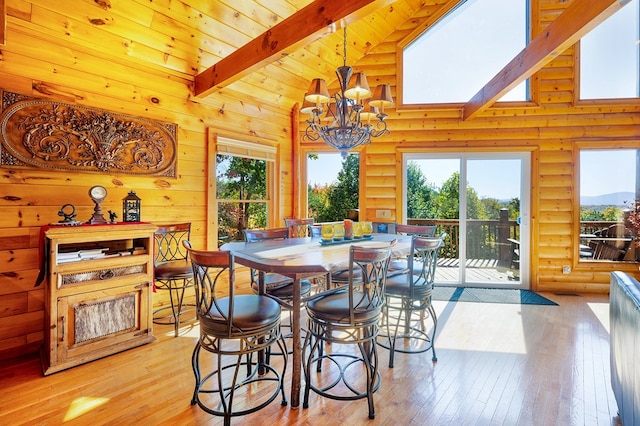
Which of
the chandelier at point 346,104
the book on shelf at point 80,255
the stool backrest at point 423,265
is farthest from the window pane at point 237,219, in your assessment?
the stool backrest at point 423,265

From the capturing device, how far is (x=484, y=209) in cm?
495

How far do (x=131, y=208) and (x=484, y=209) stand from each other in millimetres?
4689

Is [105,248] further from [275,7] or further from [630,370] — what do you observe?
[630,370]

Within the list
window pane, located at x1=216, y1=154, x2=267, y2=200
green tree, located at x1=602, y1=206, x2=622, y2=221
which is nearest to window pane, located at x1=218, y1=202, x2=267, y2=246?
window pane, located at x1=216, y1=154, x2=267, y2=200

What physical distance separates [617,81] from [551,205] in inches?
78.6

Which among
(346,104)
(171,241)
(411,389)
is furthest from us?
(171,241)

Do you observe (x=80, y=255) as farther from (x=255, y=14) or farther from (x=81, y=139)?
(x=255, y=14)

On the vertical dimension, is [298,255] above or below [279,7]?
below

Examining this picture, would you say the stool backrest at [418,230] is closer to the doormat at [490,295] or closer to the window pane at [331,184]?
the doormat at [490,295]

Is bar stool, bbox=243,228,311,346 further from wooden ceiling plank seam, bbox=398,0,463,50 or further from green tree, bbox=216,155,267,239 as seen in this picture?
wooden ceiling plank seam, bbox=398,0,463,50

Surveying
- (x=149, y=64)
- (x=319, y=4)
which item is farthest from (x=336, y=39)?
(x=149, y=64)

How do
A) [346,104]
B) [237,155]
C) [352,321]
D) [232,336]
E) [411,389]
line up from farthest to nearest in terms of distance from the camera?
[237,155] < [346,104] < [411,389] < [352,321] < [232,336]

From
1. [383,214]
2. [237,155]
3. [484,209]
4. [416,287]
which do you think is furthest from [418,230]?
[237,155]

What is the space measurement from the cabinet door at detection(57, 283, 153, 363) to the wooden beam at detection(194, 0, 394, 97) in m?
2.23
